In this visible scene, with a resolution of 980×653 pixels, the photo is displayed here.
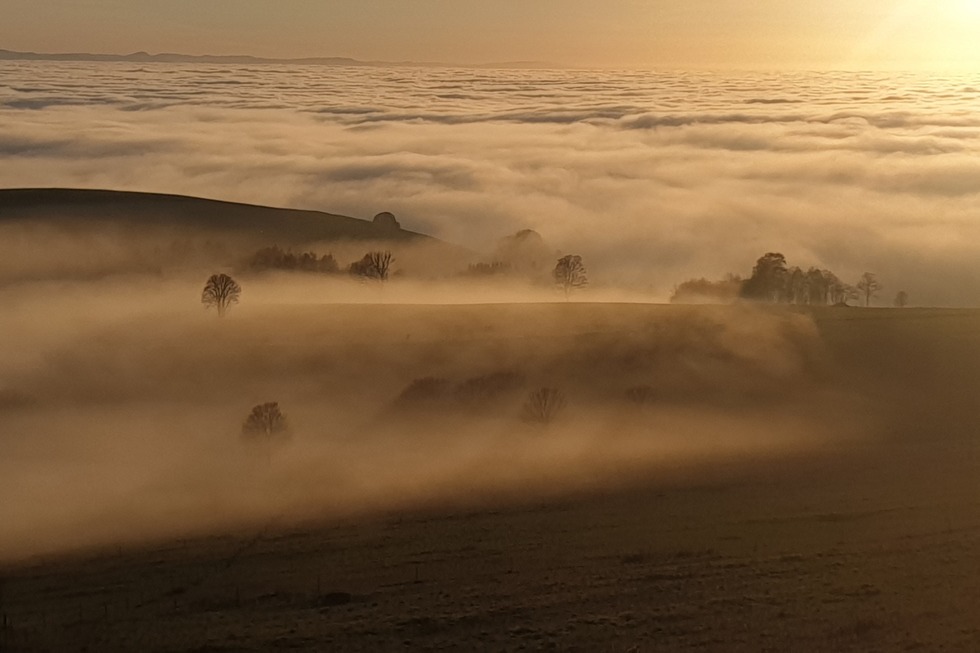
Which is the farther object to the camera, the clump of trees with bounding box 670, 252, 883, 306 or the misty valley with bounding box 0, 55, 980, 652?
the clump of trees with bounding box 670, 252, 883, 306

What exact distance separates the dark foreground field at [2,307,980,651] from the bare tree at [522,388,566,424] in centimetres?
586

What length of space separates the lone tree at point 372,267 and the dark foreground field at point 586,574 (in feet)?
112

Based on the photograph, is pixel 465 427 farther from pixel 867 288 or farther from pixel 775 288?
pixel 867 288

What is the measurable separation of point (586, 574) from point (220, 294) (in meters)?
33.1

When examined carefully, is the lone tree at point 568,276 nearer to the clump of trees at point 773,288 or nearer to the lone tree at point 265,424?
the clump of trees at point 773,288

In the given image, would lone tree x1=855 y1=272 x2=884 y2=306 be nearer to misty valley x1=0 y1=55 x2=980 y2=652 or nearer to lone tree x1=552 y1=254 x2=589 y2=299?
misty valley x1=0 y1=55 x2=980 y2=652

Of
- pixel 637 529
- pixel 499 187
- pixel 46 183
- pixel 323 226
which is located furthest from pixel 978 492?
pixel 499 187

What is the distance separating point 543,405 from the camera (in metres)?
32.6

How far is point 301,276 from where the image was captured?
58.5m

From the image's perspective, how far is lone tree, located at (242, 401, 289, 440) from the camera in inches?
1213

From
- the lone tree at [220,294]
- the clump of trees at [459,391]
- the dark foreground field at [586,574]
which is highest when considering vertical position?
the lone tree at [220,294]

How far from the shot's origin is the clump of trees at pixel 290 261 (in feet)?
201

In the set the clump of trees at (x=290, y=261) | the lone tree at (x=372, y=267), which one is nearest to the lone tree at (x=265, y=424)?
the lone tree at (x=372, y=267)

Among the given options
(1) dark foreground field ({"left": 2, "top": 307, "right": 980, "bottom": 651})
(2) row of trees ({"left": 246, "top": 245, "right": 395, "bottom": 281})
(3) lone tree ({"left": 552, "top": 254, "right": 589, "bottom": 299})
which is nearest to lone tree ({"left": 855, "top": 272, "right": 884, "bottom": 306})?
(3) lone tree ({"left": 552, "top": 254, "right": 589, "bottom": 299})
